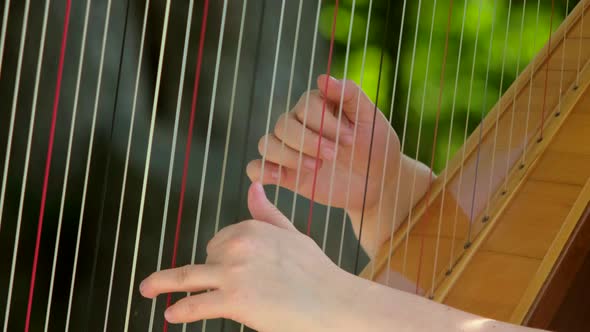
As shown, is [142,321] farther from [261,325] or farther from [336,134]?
[261,325]

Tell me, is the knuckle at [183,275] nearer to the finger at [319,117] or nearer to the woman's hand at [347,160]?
the woman's hand at [347,160]

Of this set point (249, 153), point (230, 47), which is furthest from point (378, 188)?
point (230, 47)

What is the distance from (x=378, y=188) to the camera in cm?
145

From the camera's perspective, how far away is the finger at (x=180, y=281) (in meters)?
0.80

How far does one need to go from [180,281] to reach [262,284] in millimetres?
65

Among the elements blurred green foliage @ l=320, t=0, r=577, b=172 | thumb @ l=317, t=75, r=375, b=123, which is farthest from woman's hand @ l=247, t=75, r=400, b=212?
blurred green foliage @ l=320, t=0, r=577, b=172

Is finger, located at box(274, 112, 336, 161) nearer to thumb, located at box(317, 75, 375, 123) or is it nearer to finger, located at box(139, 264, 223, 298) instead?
thumb, located at box(317, 75, 375, 123)

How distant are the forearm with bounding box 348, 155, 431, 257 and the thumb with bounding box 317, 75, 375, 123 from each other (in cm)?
14

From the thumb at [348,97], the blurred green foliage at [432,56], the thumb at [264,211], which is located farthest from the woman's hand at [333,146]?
the blurred green foliage at [432,56]

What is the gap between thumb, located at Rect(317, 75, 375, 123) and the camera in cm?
124

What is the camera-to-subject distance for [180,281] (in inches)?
31.4

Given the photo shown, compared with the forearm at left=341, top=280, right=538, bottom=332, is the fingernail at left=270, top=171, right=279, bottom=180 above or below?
above

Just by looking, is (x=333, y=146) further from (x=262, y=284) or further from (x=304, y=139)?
(x=262, y=284)

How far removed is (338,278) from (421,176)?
0.71 meters
